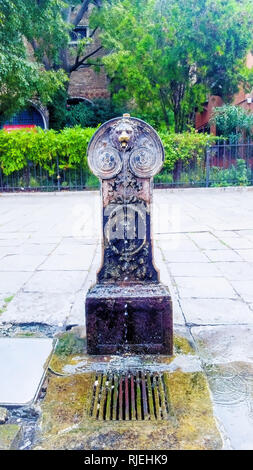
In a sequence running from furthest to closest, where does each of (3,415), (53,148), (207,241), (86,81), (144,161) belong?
1. (86,81)
2. (53,148)
3. (207,241)
4. (144,161)
5. (3,415)

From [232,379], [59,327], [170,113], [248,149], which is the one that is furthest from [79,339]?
[170,113]

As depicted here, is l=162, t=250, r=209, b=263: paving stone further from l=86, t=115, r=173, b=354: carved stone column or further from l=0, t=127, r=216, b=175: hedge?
l=0, t=127, r=216, b=175: hedge

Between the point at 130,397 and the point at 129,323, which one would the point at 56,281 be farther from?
the point at 130,397

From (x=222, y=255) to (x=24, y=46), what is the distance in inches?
475

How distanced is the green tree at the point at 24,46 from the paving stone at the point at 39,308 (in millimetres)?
9895

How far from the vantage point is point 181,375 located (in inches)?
79.3

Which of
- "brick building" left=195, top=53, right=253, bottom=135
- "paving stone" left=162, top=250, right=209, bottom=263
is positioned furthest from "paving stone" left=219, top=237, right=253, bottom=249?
"brick building" left=195, top=53, right=253, bottom=135

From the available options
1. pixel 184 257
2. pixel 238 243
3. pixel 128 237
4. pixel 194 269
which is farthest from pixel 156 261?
pixel 128 237

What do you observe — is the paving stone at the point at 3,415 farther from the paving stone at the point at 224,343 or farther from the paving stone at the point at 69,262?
the paving stone at the point at 69,262

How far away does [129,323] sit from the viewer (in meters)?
2.27

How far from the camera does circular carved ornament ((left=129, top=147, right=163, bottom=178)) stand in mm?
2250
